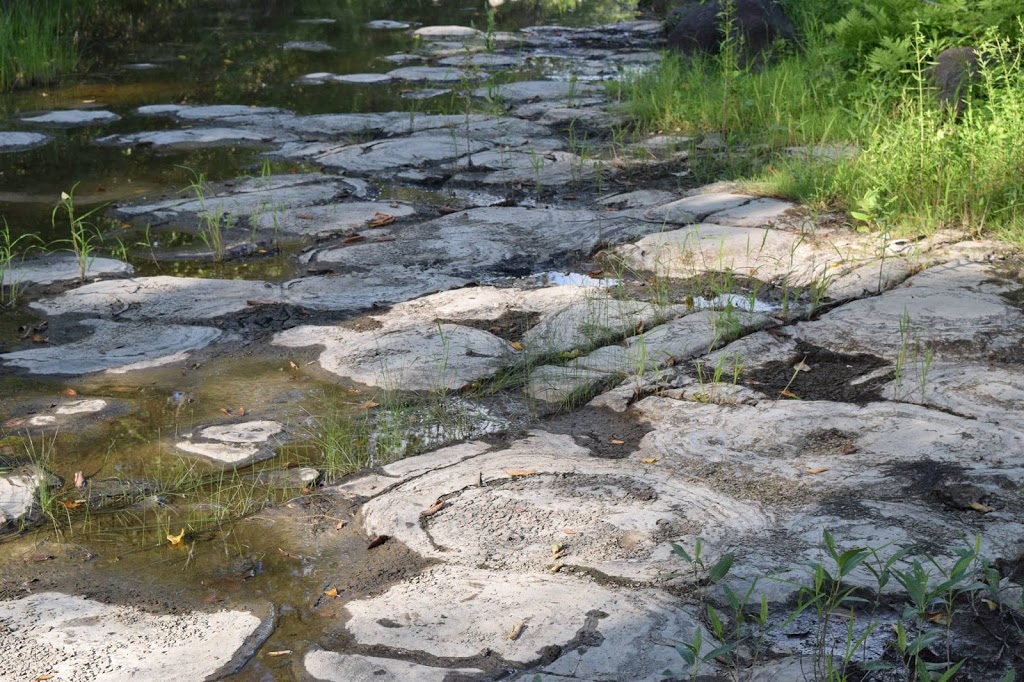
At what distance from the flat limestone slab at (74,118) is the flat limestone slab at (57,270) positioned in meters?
2.55

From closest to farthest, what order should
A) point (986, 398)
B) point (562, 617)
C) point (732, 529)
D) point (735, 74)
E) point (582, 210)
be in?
1. point (562, 617)
2. point (732, 529)
3. point (986, 398)
4. point (582, 210)
5. point (735, 74)

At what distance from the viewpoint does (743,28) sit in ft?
24.0

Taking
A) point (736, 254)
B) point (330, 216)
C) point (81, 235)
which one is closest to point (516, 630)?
point (736, 254)

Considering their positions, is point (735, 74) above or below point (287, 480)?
above

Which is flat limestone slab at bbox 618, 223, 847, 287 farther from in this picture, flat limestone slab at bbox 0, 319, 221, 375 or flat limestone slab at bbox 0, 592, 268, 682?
flat limestone slab at bbox 0, 592, 268, 682

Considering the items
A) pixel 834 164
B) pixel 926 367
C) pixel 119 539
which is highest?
pixel 834 164

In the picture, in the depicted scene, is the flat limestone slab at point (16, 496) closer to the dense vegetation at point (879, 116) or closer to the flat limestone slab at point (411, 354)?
the flat limestone slab at point (411, 354)

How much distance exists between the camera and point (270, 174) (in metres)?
5.10

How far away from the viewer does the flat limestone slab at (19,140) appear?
5758 millimetres

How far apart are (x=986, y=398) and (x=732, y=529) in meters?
0.92

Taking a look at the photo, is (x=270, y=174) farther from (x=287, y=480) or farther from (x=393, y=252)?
(x=287, y=480)

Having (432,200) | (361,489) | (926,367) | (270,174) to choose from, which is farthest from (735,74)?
(361,489)

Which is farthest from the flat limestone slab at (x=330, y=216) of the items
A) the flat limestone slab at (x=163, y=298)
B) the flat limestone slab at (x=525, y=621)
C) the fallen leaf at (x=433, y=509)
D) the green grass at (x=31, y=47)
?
the green grass at (x=31, y=47)

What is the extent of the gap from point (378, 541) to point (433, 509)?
16 centimetres
